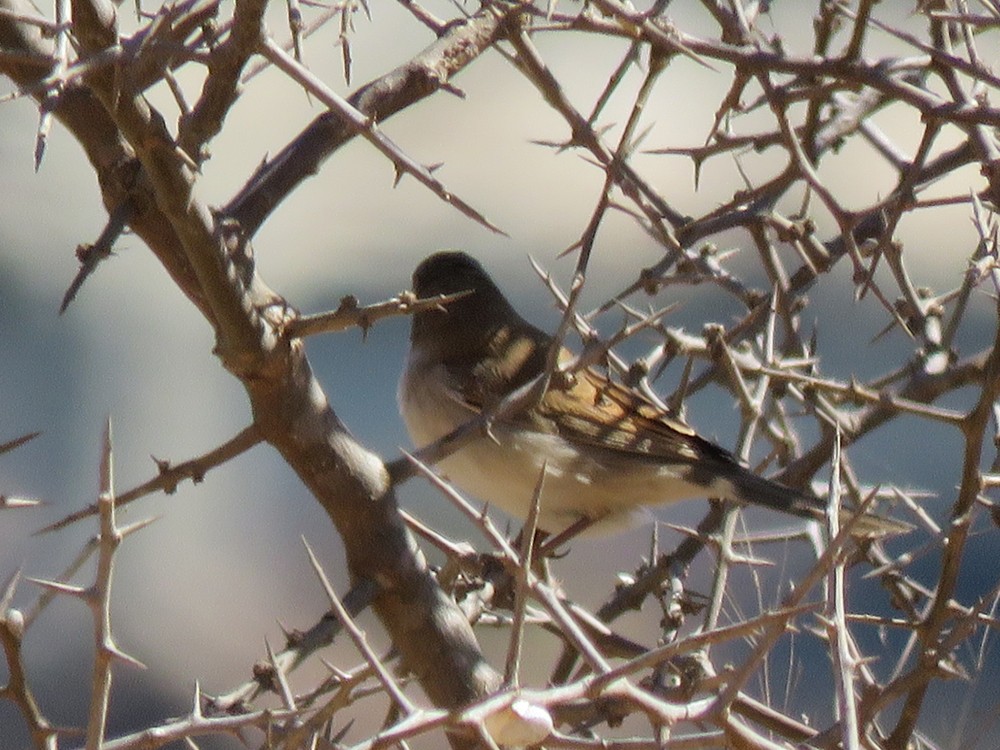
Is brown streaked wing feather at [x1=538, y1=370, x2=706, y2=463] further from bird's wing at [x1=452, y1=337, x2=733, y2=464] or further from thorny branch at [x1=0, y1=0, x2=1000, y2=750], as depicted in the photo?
thorny branch at [x1=0, y1=0, x2=1000, y2=750]

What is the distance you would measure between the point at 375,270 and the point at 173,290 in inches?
63.1

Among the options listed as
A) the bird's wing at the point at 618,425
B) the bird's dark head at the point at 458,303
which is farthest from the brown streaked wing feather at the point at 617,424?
the bird's dark head at the point at 458,303

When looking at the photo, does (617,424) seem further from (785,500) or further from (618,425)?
(785,500)

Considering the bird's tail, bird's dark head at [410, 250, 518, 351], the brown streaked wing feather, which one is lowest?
the bird's tail

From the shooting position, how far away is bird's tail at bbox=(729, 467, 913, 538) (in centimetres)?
392

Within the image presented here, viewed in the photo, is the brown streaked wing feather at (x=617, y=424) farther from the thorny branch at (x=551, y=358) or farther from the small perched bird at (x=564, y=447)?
the thorny branch at (x=551, y=358)

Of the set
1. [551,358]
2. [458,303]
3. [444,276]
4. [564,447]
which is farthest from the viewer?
[444,276]

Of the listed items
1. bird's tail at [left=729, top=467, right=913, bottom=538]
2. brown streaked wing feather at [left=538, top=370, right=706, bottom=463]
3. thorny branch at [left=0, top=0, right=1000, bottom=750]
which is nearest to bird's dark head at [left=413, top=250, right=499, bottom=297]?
brown streaked wing feather at [left=538, top=370, right=706, bottom=463]

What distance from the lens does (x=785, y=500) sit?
4.17 meters

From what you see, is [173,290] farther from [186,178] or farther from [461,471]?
[186,178]

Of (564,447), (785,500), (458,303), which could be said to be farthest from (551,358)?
(458,303)

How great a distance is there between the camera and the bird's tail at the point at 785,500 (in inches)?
154

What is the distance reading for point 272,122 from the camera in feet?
36.0

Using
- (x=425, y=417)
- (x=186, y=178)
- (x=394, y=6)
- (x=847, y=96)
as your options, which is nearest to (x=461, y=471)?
(x=425, y=417)
